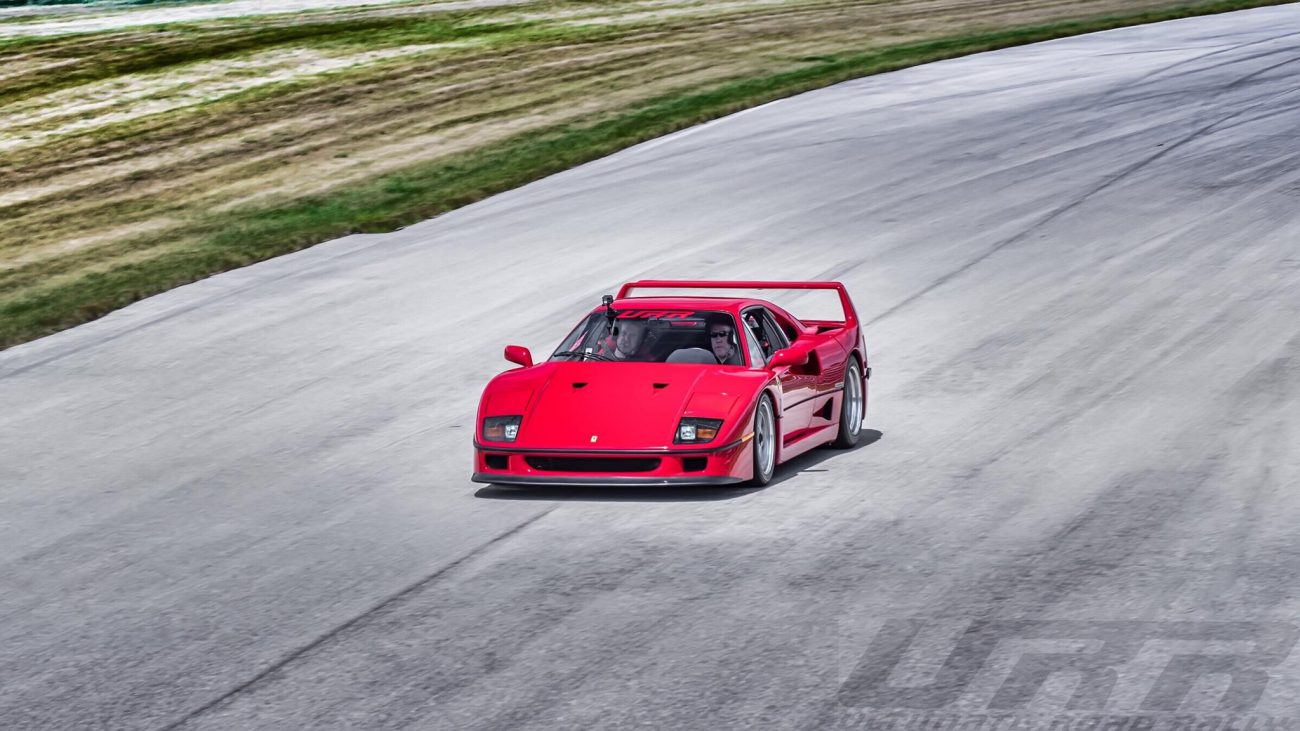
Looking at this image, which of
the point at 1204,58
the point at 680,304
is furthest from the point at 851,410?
the point at 1204,58

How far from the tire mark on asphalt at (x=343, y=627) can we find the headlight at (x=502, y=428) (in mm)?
656

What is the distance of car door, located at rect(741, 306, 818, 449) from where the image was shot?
11.2 m

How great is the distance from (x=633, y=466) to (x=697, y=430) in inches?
16.4

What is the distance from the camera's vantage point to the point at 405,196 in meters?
23.6

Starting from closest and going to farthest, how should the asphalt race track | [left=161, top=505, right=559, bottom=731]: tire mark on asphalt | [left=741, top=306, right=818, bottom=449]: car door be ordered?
[left=161, top=505, right=559, bottom=731]: tire mark on asphalt < the asphalt race track < [left=741, top=306, right=818, bottom=449]: car door

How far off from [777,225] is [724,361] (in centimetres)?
974

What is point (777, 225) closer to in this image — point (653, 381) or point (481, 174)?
point (481, 174)

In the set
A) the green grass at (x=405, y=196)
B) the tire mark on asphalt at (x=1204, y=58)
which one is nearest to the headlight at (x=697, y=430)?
the green grass at (x=405, y=196)

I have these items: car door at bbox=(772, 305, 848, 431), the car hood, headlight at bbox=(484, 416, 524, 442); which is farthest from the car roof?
headlight at bbox=(484, 416, 524, 442)

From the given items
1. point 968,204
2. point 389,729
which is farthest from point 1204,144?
point 389,729

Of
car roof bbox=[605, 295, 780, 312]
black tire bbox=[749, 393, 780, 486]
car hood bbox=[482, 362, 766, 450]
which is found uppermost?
car roof bbox=[605, 295, 780, 312]

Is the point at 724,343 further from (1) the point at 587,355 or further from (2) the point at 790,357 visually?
(1) the point at 587,355

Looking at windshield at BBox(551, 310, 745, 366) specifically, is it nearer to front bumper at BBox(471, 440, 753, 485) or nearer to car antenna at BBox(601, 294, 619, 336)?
car antenna at BBox(601, 294, 619, 336)

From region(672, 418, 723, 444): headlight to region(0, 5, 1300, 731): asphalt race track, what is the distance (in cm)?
37
